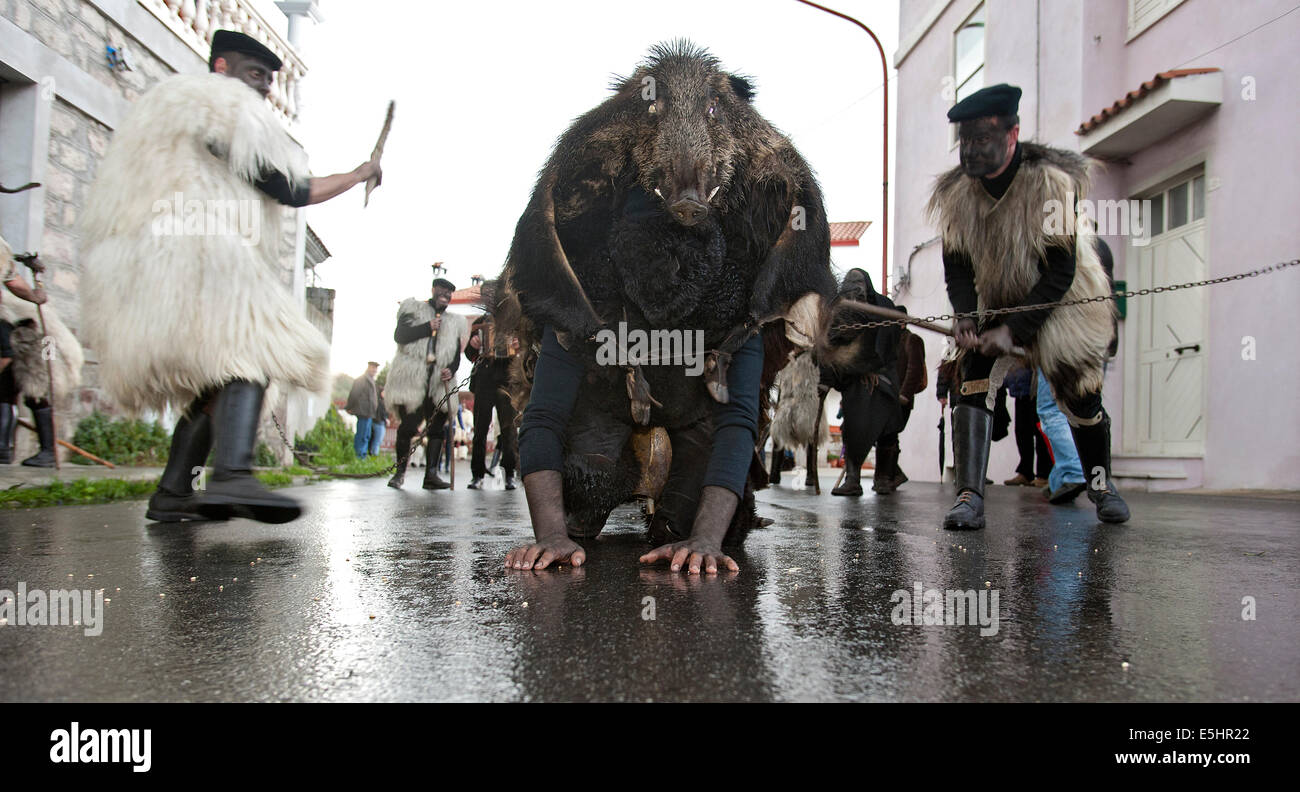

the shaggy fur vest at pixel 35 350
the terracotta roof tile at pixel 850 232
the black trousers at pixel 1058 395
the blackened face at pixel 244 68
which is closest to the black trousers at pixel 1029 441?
the black trousers at pixel 1058 395

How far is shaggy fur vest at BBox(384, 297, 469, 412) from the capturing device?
9.76 m

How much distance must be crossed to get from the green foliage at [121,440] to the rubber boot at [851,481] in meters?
6.66

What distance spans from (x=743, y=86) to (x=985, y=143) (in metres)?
1.86

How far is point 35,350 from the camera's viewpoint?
24.3 ft

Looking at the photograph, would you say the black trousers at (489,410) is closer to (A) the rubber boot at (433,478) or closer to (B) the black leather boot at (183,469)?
(A) the rubber boot at (433,478)

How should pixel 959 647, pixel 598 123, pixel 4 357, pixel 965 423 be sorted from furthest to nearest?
pixel 4 357, pixel 965 423, pixel 598 123, pixel 959 647

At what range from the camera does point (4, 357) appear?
725 centimetres

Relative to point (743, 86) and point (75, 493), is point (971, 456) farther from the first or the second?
point (75, 493)

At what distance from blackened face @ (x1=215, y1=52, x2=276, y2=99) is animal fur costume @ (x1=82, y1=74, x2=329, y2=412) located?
275 mm

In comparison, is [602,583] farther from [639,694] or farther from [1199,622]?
[1199,622]

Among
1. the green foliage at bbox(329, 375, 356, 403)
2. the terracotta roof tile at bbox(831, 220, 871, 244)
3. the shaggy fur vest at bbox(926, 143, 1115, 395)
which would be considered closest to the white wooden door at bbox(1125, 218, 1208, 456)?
Result: the shaggy fur vest at bbox(926, 143, 1115, 395)
